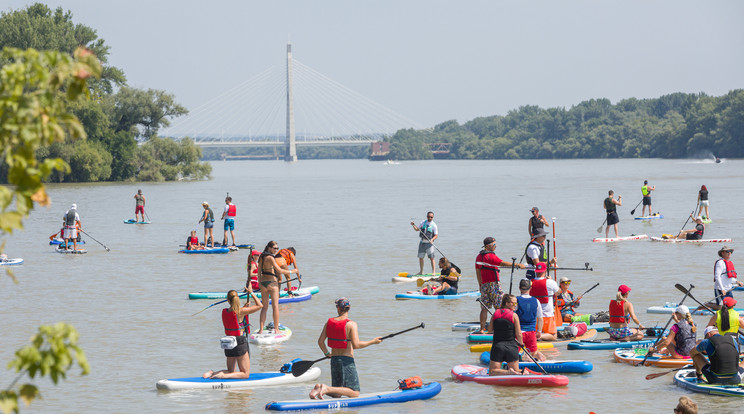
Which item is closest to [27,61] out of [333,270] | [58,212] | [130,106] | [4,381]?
[4,381]

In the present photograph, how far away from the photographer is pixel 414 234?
1533 inches

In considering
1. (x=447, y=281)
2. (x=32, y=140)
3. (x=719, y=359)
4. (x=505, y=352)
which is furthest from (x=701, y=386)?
(x=32, y=140)

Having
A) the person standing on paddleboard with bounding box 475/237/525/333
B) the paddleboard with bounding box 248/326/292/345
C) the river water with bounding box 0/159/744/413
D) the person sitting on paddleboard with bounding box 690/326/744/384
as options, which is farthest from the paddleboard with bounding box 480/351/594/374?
the paddleboard with bounding box 248/326/292/345

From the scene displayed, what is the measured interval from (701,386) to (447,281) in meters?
8.60

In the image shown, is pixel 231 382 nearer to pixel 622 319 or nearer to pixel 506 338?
pixel 506 338

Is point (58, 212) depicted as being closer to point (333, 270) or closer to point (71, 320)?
point (333, 270)

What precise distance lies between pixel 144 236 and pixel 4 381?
992 inches

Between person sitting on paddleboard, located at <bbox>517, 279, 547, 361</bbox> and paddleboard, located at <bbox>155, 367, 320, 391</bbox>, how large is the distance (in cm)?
328

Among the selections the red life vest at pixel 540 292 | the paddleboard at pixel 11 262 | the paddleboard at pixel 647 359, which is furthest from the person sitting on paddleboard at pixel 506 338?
the paddleboard at pixel 11 262

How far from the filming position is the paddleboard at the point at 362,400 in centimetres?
1225

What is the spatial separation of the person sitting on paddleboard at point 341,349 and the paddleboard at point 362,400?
10cm

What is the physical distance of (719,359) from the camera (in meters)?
12.6

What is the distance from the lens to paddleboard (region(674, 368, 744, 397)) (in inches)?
495

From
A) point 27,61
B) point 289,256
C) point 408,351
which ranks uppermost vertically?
point 27,61
